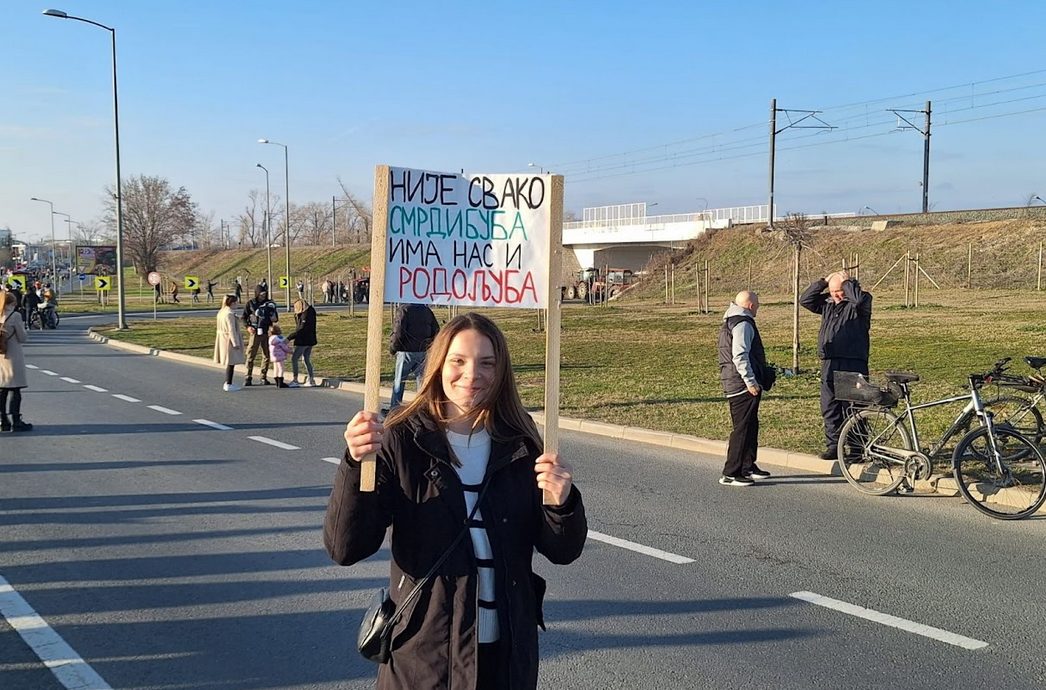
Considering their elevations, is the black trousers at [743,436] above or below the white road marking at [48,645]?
above

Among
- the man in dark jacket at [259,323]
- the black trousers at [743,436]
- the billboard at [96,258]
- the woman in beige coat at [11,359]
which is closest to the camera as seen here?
the black trousers at [743,436]

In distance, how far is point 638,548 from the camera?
633 centimetres

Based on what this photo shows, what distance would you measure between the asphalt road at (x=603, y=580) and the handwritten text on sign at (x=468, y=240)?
205 centimetres

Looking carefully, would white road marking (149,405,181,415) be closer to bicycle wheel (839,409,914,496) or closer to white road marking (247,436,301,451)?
white road marking (247,436,301,451)

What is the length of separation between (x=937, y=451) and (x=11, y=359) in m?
10.3

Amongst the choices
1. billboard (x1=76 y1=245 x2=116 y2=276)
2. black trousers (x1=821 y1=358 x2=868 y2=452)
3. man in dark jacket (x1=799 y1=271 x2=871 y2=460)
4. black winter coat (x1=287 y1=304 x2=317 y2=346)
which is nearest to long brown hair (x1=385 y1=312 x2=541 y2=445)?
man in dark jacket (x1=799 y1=271 x2=871 y2=460)

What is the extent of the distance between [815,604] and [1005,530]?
2.42 metres

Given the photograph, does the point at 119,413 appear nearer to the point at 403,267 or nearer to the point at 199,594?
the point at 199,594

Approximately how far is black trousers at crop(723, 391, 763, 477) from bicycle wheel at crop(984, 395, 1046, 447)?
2.00 meters

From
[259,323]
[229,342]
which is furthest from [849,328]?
[259,323]

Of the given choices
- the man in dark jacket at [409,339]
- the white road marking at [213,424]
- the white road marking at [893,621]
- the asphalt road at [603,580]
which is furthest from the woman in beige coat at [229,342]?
the white road marking at [893,621]

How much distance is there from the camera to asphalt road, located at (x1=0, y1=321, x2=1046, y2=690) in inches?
172

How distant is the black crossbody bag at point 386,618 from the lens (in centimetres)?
250

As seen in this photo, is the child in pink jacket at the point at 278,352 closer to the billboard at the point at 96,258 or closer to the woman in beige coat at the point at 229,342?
the woman in beige coat at the point at 229,342
